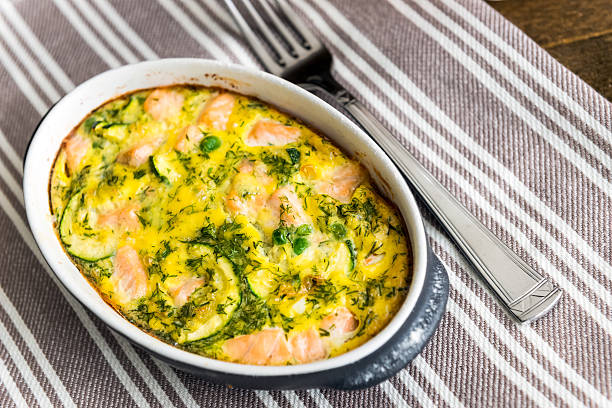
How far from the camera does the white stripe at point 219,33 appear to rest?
3088 millimetres

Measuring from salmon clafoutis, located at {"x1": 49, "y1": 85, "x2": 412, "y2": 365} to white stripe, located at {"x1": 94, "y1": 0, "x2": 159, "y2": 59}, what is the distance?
0.60m

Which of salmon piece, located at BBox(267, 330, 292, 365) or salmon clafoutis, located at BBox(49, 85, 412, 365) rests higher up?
salmon clafoutis, located at BBox(49, 85, 412, 365)

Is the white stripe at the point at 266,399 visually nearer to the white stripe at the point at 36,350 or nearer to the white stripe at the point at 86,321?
the white stripe at the point at 86,321

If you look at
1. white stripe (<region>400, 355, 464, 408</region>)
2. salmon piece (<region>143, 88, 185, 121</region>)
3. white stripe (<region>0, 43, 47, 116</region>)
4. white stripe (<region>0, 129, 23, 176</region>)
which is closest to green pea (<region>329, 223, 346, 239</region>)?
white stripe (<region>400, 355, 464, 408</region>)

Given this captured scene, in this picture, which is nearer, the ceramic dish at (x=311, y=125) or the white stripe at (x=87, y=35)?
the ceramic dish at (x=311, y=125)

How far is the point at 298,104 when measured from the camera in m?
2.46

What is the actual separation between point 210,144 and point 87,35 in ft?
4.25

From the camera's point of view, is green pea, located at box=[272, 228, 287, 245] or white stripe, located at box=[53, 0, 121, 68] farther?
white stripe, located at box=[53, 0, 121, 68]

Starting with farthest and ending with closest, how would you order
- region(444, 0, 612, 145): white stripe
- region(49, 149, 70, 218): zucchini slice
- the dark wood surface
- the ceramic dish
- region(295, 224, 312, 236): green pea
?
the dark wood surface < region(444, 0, 612, 145): white stripe < region(49, 149, 70, 218): zucchini slice < region(295, 224, 312, 236): green pea < the ceramic dish

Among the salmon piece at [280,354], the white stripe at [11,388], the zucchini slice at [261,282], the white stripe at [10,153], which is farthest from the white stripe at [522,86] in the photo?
the white stripe at [11,388]

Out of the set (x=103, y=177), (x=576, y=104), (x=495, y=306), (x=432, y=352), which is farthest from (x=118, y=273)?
(x=576, y=104)

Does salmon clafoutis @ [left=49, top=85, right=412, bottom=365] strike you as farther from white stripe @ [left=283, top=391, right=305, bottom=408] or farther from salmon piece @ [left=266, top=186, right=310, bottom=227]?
white stripe @ [left=283, top=391, right=305, bottom=408]

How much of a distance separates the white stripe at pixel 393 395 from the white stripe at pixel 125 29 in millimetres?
2029

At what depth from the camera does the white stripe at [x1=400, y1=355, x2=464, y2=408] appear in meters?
2.21
